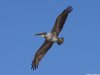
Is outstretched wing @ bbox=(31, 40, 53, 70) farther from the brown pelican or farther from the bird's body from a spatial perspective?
the bird's body

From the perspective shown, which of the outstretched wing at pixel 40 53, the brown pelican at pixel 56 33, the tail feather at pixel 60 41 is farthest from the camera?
the outstretched wing at pixel 40 53

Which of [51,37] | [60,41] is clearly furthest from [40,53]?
[60,41]

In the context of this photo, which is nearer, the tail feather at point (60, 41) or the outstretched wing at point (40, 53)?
the tail feather at point (60, 41)

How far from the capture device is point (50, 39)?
5050 cm

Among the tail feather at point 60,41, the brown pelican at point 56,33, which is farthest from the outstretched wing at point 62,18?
the tail feather at point 60,41

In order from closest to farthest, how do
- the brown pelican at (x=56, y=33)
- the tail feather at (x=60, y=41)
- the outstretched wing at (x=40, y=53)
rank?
the tail feather at (x=60, y=41) < the brown pelican at (x=56, y=33) < the outstretched wing at (x=40, y=53)

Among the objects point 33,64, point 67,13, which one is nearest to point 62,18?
point 67,13

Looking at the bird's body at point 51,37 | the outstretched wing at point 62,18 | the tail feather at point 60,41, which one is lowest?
the tail feather at point 60,41

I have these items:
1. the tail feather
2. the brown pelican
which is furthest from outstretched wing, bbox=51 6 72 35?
the tail feather

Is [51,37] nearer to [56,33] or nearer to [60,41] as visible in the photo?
[56,33]

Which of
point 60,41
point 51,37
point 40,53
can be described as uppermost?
point 40,53

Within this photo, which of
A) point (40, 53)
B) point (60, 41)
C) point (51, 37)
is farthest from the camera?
point (40, 53)

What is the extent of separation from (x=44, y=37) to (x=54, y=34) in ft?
2.48

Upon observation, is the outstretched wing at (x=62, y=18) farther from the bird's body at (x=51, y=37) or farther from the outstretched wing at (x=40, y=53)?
the outstretched wing at (x=40, y=53)
